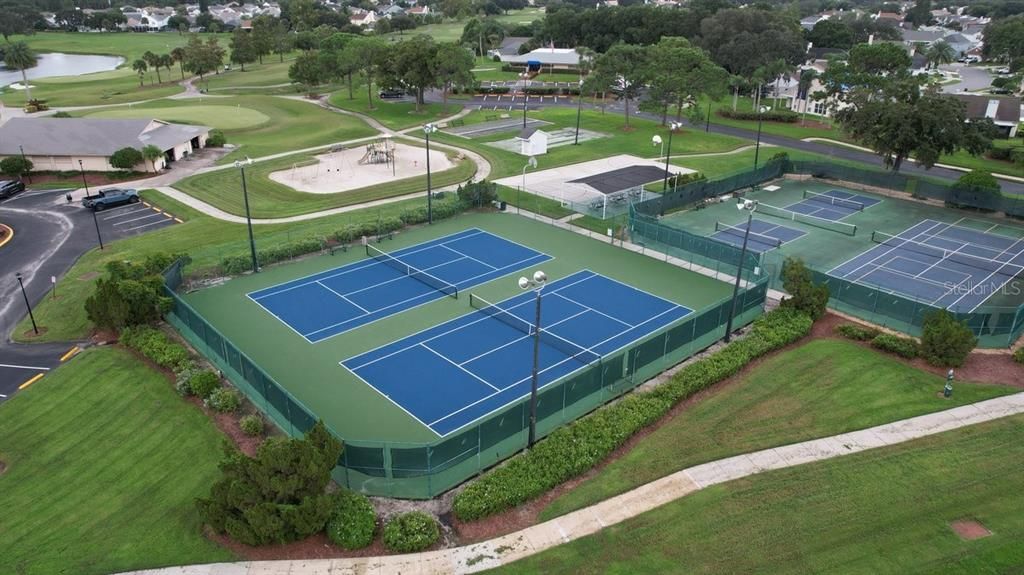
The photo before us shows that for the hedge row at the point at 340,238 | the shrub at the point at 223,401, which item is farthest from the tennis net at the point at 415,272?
the shrub at the point at 223,401

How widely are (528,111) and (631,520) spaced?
217 ft

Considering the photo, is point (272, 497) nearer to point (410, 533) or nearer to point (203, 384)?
point (410, 533)

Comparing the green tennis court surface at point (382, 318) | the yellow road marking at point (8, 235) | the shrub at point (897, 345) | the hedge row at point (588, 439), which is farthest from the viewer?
the yellow road marking at point (8, 235)

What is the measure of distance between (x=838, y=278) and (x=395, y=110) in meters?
59.5

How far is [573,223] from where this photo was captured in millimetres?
41531

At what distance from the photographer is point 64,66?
5212 inches

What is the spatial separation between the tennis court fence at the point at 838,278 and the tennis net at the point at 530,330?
36.6 feet

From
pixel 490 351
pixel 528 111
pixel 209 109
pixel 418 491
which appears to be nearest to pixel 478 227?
pixel 490 351

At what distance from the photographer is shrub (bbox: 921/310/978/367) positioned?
2528cm

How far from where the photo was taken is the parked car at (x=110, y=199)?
44031mm

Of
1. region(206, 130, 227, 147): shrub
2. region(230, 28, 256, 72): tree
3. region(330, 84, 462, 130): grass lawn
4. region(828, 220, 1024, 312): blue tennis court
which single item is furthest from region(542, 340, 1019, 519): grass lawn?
region(230, 28, 256, 72): tree

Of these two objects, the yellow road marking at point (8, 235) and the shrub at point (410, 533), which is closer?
the shrub at point (410, 533)

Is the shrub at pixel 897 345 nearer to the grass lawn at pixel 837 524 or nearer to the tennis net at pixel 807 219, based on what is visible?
the grass lawn at pixel 837 524

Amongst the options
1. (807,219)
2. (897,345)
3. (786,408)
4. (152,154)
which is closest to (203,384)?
(786,408)
